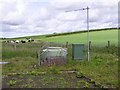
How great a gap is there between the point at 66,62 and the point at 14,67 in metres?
2.88

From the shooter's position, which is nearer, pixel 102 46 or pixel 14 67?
pixel 14 67

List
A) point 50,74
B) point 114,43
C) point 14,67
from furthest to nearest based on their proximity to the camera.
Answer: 1. point 114,43
2. point 14,67
3. point 50,74

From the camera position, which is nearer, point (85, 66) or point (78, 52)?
point (85, 66)

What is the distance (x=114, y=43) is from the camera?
25.5 metres

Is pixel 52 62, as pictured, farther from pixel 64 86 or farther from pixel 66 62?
pixel 64 86

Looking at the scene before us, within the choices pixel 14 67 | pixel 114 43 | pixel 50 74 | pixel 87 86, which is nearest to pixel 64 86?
pixel 87 86

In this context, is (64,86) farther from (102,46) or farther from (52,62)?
(102,46)

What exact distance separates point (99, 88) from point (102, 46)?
698 inches

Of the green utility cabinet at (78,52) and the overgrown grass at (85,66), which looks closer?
the overgrown grass at (85,66)

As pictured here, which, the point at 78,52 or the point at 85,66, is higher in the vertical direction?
the point at 78,52

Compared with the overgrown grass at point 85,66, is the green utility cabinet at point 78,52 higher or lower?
higher

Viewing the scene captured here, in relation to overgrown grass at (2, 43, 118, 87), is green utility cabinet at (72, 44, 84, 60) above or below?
above

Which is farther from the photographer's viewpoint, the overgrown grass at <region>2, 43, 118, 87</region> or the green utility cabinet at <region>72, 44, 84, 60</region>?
the green utility cabinet at <region>72, 44, 84, 60</region>

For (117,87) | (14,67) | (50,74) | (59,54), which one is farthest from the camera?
(59,54)
